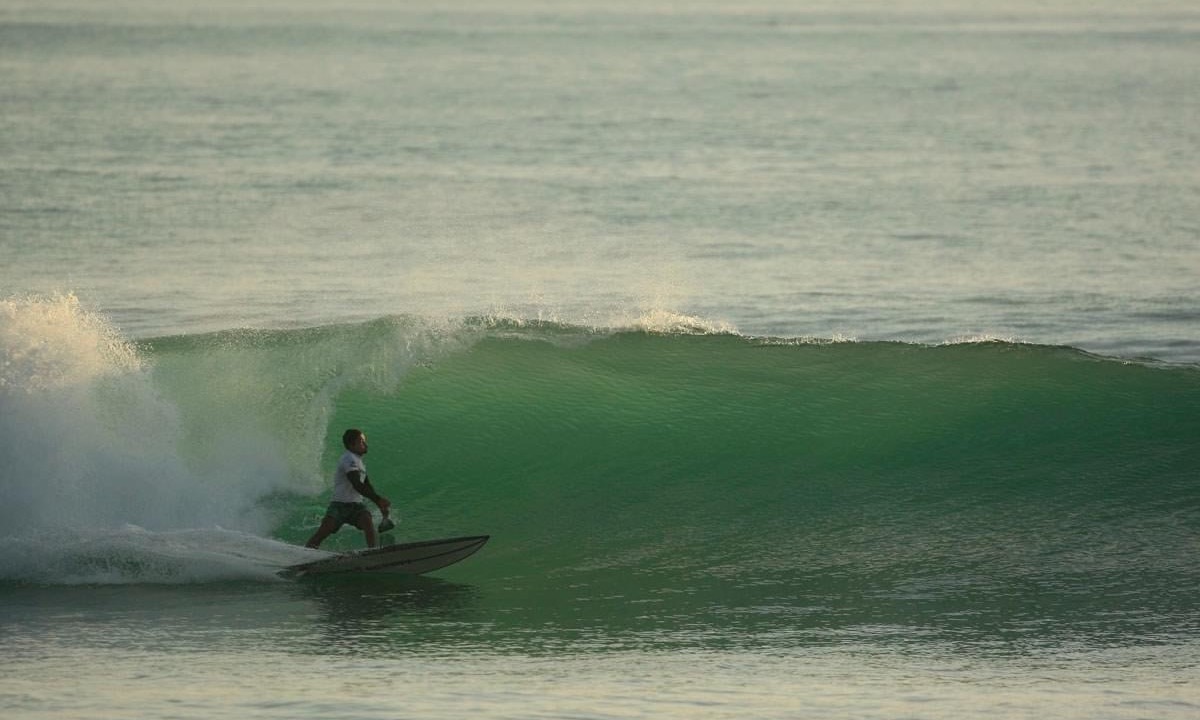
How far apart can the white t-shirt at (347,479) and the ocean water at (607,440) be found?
1.71 feet

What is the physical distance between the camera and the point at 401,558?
461 inches

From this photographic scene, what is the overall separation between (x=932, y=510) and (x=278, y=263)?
13625 millimetres

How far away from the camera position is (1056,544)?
1257cm

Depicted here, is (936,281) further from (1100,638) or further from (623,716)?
(623,716)

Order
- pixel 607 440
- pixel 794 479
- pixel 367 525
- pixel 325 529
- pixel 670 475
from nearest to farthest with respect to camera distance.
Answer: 1. pixel 367 525
2. pixel 325 529
3. pixel 794 479
4. pixel 670 475
5. pixel 607 440

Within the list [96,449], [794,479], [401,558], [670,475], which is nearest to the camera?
[401,558]

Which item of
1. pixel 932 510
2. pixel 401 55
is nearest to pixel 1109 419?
pixel 932 510

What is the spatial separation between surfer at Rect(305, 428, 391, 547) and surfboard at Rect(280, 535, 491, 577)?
226mm

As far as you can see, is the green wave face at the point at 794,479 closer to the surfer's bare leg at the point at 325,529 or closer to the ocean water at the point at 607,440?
the ocean water at the point at 607,440

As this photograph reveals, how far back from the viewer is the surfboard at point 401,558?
11633 mm

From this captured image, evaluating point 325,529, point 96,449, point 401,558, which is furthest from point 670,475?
point 96,449

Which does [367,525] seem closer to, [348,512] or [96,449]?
[348,512]

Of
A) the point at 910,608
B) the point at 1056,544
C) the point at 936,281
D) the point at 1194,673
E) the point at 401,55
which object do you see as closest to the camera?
the point at 1194,673

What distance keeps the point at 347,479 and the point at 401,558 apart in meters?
0.70
